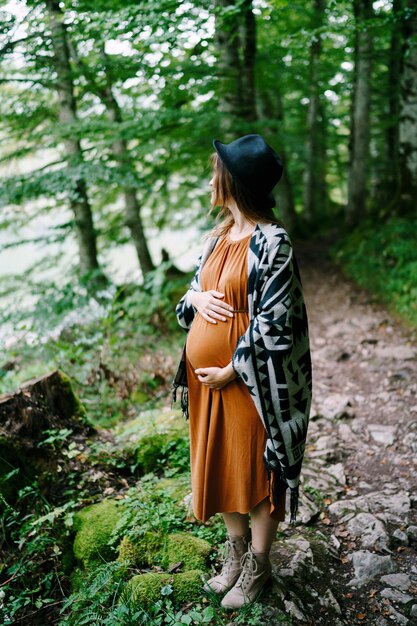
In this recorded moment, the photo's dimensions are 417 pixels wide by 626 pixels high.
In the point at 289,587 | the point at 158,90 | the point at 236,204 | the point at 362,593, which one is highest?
the point at 158,90

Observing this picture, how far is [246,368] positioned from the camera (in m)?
2.05

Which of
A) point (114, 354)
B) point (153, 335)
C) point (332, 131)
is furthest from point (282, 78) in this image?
point (114, 354)

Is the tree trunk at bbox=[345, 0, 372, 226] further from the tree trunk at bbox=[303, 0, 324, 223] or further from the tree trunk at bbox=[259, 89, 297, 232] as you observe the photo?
the tree trunk at bbox=[259, 89, 297, 232]

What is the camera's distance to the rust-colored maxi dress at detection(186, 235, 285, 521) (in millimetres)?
2189

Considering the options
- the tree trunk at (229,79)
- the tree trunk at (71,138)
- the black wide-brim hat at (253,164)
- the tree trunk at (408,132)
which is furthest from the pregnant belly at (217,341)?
the tree trunk at (408,132)

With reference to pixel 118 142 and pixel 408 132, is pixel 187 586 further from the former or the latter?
pixel 408 132

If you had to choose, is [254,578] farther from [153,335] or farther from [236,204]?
[153,335]

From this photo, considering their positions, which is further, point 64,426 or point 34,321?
point 34,321

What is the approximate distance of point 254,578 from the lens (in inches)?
90.6

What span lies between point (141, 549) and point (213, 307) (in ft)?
5.38

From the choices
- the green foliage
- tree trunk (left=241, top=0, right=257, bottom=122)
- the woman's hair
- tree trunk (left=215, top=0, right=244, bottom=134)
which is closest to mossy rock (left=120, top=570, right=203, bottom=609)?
the woman's hair

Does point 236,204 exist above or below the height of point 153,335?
above

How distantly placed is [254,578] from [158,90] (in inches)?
246

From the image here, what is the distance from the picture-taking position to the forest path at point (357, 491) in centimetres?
246
